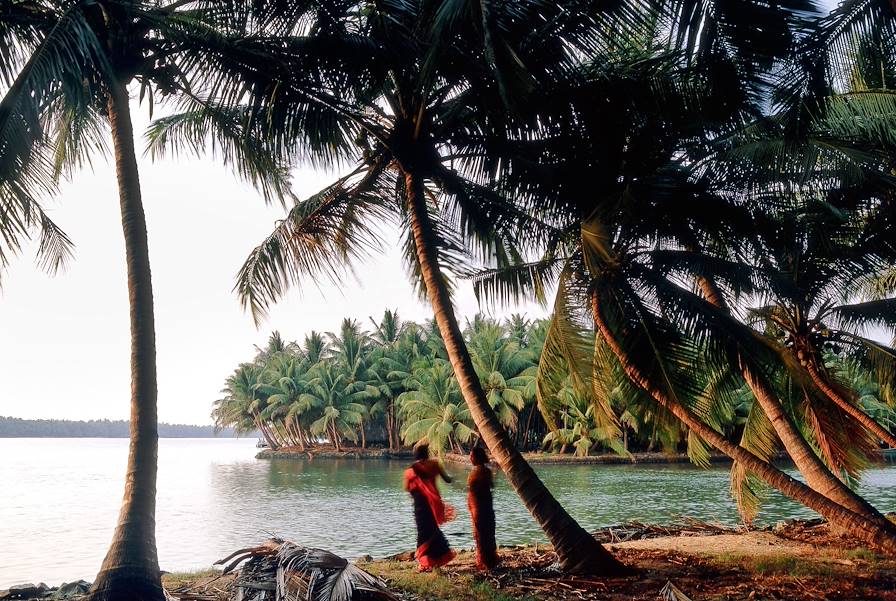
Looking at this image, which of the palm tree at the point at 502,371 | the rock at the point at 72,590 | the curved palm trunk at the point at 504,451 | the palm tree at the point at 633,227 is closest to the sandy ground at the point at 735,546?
the palm tree at the point at 633,227

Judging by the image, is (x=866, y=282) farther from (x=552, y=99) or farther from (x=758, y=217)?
(x=552, y=99)

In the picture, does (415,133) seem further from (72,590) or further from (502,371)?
(502,371)

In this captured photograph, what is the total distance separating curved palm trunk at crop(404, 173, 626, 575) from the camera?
7.20 m

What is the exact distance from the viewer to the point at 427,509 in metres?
7.89

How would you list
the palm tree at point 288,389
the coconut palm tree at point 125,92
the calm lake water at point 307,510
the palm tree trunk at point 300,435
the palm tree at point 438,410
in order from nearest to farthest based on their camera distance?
the coconut palm tree at point 125,92, the calm lake water at point 307,510, the palm tree at point 438,410, the palm tree at point 288,389, the palm tree trunk at point 300,435

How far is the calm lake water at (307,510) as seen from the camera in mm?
16062

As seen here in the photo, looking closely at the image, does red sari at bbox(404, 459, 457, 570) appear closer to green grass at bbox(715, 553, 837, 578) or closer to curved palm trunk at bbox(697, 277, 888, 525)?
green grass at bbox(715, 553, 837, 578)

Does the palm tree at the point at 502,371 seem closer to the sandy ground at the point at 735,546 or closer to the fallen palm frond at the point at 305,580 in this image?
the sandy ground at the point at 735,546

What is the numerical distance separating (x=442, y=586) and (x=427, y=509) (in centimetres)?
104

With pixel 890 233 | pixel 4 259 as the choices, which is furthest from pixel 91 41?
pixel 890 233

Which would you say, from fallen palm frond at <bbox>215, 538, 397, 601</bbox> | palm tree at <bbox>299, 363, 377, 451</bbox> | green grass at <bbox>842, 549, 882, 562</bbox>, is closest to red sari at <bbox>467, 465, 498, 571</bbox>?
fallen palm frond at <bbox>215, 538, 397, 601</bbox>

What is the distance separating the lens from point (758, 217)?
787cm

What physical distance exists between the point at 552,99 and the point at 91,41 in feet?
15.3

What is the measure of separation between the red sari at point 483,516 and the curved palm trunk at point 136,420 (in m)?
3.34
